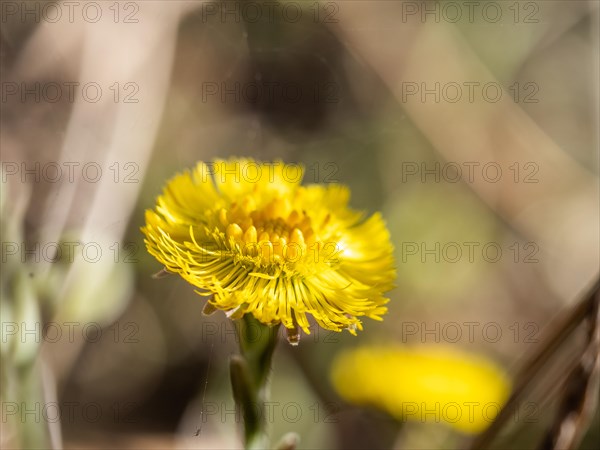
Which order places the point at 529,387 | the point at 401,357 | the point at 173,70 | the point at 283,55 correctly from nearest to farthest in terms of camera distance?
the point at 529,387 → the point at 401,357 → the point at 173,70 → the point at 283,55

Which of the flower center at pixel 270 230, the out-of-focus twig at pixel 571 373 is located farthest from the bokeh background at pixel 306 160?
the flower center at pixel 270 230

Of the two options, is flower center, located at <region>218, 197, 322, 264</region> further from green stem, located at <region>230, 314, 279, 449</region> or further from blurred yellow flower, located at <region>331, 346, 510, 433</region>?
blurred yellow flower, located at <region>331, 346, 510, 433</region>

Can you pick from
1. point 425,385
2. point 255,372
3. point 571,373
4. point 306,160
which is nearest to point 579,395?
point 571,373

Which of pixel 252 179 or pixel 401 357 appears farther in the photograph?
pixel 401 357

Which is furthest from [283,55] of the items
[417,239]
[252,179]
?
[252,179]

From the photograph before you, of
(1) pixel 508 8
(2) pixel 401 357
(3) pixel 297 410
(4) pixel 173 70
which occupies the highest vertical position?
(1) pixel 508 8

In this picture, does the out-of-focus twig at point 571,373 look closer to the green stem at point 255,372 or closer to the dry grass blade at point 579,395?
the dry grass blade at point 579,395

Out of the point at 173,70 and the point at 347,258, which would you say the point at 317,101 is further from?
the point at 347,258
